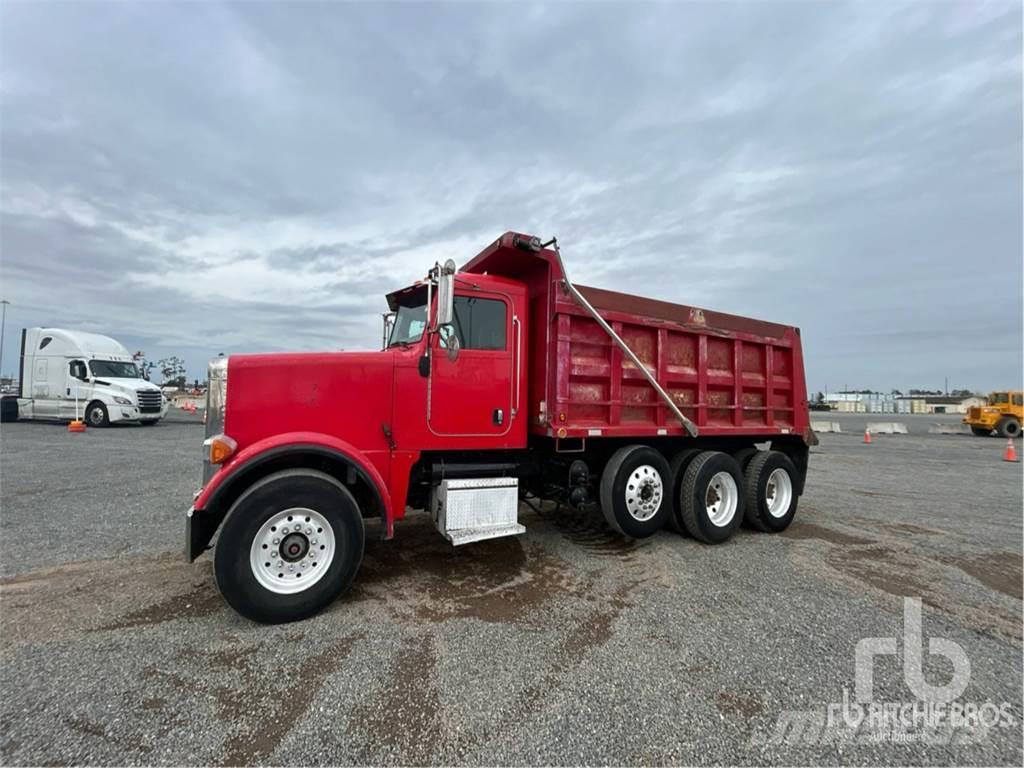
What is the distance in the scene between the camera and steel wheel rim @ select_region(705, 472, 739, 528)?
18.7ft

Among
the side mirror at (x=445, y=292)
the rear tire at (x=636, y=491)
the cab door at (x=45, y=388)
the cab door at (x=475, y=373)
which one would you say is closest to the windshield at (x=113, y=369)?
the cab door at (x=45, y=388)

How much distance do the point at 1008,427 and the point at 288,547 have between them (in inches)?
1293

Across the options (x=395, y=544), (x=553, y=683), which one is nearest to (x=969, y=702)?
(x=553, y=683)

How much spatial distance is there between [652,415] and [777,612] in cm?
224

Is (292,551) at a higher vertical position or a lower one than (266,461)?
lower

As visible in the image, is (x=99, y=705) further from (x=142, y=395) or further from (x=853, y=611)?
(x=142, y=395)

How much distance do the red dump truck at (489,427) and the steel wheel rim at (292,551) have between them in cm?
1

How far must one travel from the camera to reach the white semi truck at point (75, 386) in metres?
18.2

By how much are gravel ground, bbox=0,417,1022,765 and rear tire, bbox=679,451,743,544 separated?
0.23 metres

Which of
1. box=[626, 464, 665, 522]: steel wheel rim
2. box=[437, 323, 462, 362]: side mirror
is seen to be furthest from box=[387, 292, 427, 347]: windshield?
box=[626, 464, 665, 522]: steel wheel rim

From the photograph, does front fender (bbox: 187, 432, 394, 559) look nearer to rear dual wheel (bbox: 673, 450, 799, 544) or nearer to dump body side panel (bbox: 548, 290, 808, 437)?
dump body side panel (bbox: 548, 290, 808, 437)

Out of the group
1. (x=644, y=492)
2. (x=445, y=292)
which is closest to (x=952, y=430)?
(x=644, y=492)

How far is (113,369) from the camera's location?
19219 mm

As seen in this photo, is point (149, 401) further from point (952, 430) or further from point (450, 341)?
point (952, 430)
